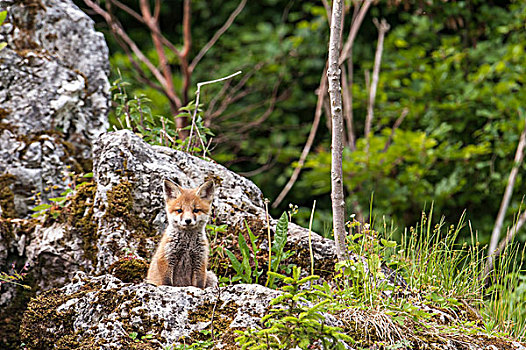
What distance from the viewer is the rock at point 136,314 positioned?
3.34 m

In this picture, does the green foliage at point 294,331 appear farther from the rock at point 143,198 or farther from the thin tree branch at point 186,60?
the thin tree branch at point 186,60

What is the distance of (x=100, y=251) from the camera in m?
4.34

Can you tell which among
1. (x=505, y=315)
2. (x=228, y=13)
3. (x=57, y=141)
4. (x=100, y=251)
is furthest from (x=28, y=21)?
(x=228, y=13)

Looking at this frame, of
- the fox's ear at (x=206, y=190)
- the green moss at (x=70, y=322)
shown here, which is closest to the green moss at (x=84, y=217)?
the green moss at (x=70, y=322)

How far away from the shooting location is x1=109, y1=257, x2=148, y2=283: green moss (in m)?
4.21

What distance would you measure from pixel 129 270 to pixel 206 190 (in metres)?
0.86

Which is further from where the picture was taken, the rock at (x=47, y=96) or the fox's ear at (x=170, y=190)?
the rock at (x=47, y=96)

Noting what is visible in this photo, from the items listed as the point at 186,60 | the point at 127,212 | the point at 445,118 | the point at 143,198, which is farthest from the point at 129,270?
the point at 445,118

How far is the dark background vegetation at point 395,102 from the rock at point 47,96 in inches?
90.3

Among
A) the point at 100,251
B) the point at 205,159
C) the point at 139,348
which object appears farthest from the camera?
the point at 205,159

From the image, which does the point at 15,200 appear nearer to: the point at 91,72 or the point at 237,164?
the point at 91,72

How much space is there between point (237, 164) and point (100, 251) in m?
7.45

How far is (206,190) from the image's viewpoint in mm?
4094

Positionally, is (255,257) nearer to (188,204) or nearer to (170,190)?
(188,204)
